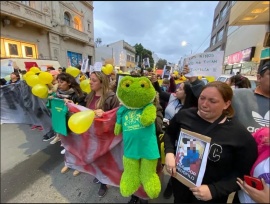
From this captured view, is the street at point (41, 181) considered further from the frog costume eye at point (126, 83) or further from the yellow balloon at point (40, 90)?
the frog costume eye at point (126, 83)

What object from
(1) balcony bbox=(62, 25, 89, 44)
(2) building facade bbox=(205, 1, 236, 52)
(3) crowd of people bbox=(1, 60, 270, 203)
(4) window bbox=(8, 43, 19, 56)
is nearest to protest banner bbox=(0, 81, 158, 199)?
(3) crowd of people bbox=(1, 60, 270, 203)

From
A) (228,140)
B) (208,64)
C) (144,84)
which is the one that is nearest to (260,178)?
(228,140)

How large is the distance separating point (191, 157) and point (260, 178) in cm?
45

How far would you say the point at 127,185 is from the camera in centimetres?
170

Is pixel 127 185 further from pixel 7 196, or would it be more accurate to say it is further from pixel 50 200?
pixel 7 196

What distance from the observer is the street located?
2.15 metres

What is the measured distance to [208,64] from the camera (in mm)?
3051

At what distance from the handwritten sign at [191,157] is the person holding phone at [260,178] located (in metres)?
0.29

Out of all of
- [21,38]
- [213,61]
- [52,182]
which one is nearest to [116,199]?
[52,182]

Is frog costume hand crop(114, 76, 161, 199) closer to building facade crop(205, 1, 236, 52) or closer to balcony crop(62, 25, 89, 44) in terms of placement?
balcony crop(62, 25, 89, 44)

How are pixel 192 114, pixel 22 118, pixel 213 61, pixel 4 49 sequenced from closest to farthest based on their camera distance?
pixel 192 114 → pixel 213 61 → pixel 22 118 → pixel 4 49

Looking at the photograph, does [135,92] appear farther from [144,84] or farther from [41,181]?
[41,181]

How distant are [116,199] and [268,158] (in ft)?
6.47

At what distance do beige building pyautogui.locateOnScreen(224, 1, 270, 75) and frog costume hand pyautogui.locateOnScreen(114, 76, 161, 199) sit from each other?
27.9 feet
